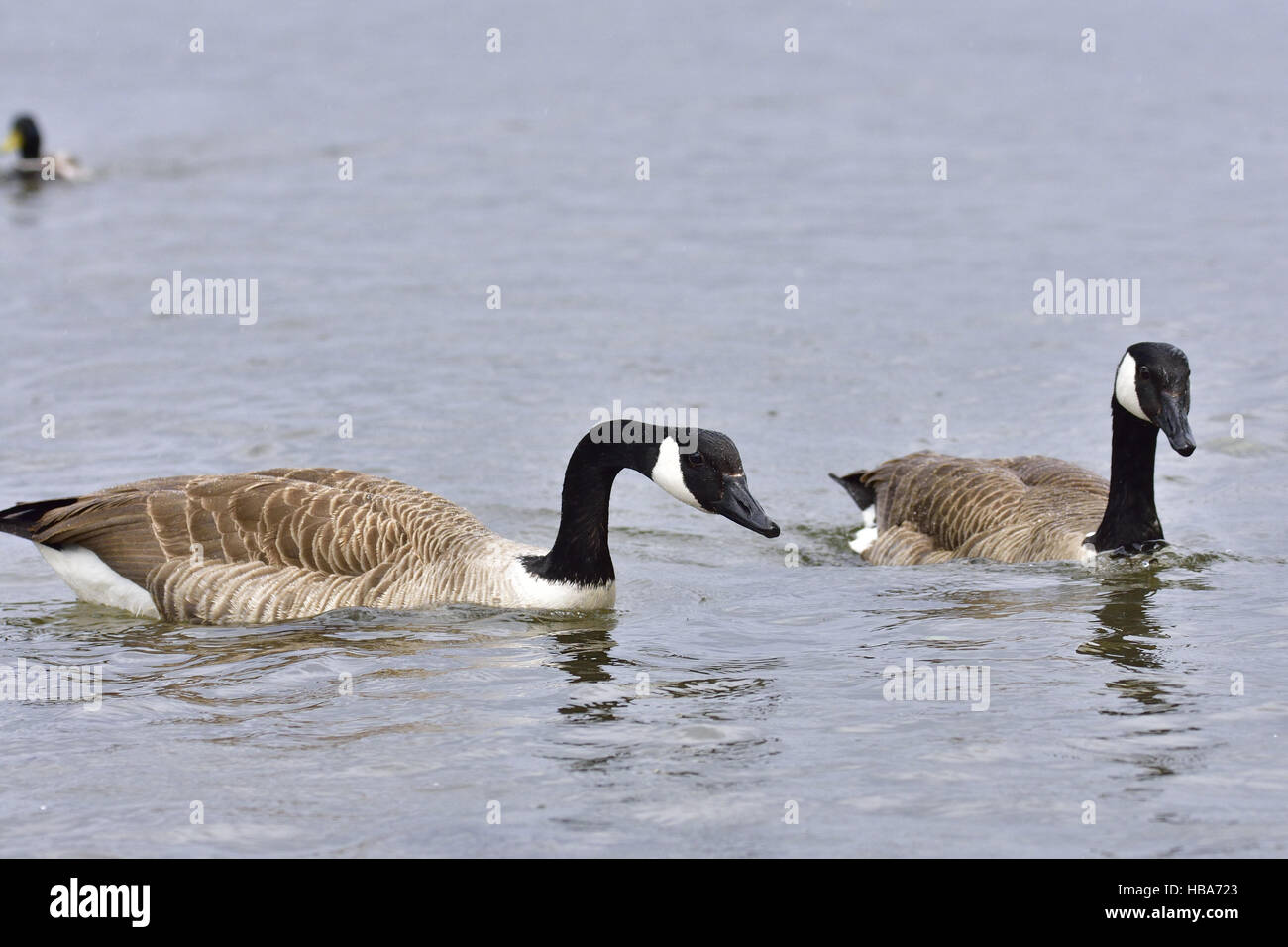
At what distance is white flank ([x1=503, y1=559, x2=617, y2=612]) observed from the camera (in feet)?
34.0

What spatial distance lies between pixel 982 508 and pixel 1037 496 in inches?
16.8

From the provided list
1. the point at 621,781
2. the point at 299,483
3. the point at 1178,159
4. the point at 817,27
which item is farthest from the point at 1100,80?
the point at 621,781

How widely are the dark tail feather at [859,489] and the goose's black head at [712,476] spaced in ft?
11.5

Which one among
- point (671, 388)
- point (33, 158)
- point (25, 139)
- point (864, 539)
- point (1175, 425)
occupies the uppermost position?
point (25, 139)

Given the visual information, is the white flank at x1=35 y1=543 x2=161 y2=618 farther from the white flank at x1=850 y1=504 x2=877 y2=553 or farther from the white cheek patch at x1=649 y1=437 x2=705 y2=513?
the white flank at x1=850 y1=504 x2=877 y2=553

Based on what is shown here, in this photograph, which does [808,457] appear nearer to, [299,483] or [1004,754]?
[299,483]

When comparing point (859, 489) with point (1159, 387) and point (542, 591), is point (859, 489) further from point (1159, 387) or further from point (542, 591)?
point (542, 591)

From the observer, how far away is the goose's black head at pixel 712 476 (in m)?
9.70

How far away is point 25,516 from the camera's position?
10875mm

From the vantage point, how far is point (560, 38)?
36.4 m

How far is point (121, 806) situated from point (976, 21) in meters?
31.7

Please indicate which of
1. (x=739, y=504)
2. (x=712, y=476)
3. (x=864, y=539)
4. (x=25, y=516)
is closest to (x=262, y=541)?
(x=25, y=516)
